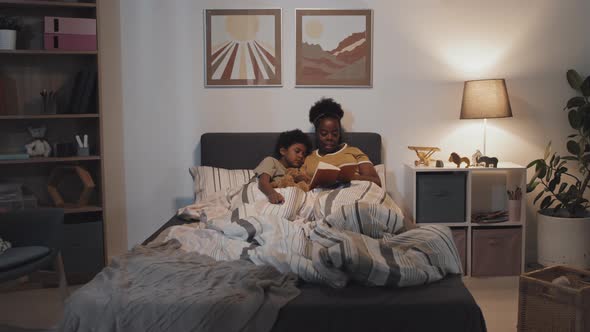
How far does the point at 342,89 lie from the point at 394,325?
7.25 ft

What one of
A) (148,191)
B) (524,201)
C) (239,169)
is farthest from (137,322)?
(524,201)

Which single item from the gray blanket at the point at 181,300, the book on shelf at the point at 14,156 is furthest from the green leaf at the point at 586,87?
the book on shelf at the point at 14,156

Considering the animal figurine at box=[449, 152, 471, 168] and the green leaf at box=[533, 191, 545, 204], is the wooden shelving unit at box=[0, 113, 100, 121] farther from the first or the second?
the green leaf at box=[533, 191, 545, 204]

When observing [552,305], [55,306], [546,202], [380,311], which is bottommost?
[55,306]

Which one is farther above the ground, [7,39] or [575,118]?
[7,39]

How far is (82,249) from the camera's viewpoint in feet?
11.4

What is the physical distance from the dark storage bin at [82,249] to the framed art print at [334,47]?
5.25 feet

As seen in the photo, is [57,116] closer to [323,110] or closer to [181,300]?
[323,110]

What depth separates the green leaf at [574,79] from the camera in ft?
12.0

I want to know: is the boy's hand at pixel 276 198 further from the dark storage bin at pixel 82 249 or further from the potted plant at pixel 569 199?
the potted plant at pixel 569 199

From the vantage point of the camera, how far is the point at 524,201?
11.5 ft

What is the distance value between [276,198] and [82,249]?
135 centimetres

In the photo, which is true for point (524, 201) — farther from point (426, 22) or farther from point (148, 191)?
point (148, 191)

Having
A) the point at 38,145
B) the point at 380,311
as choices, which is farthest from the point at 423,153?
the point at 38,145
